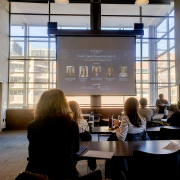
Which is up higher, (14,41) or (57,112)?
(14,41)

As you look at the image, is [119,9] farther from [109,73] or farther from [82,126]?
[82,126]

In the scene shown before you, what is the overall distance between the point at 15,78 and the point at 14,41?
66.2 inches

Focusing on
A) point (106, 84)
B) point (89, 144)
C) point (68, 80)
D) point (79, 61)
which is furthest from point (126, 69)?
point (89, 144)

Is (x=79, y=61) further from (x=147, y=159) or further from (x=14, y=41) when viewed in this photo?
(x=147, y=159)

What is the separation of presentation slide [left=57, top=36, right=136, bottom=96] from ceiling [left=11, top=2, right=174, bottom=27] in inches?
66.0

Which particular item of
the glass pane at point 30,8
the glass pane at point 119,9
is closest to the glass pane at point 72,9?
the glass pane at point 30,8

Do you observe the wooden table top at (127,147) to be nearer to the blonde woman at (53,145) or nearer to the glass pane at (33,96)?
the blonde woman at (53,145)

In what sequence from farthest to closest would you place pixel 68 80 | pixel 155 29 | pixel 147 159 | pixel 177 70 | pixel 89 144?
pixel 155 29 < pixel 177 70 < pixel 68 80 < pixel 89 144 < pixel 147 159

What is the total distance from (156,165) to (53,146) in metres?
0.86

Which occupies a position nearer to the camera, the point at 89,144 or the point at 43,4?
the point at 89,144

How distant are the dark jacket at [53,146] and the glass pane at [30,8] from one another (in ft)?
26.1

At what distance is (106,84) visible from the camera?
7133 millimetres

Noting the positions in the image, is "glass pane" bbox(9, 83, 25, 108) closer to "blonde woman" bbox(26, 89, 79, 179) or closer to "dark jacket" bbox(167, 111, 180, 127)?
"dark jacket" bbox(167, 111, 180, 127)

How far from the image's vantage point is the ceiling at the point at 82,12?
817cm
